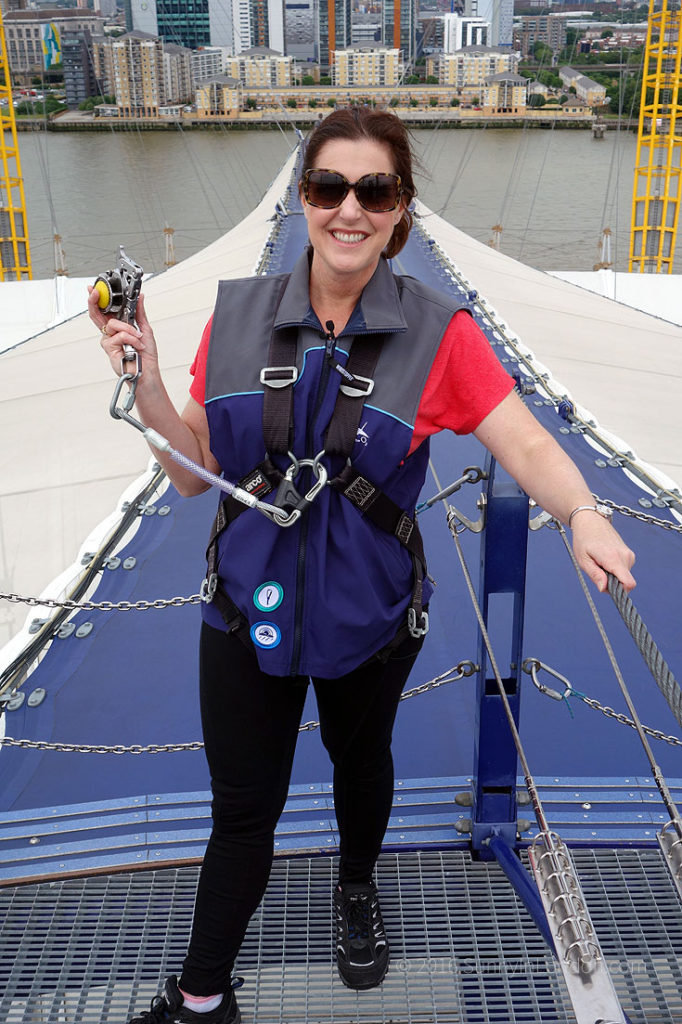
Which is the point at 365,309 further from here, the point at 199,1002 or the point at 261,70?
the point at 261,70

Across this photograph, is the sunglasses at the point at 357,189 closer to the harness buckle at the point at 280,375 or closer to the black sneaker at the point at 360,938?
the harness buckle at the point at 280,375

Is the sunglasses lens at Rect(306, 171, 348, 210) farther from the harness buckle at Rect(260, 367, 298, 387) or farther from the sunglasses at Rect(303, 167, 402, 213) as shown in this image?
the harness buckle at Rect(260, 367, 298, 387)

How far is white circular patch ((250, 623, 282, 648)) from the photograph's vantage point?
4.12 feet

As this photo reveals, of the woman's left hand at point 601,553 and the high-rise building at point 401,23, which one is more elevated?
the high-rise building at point 401,23

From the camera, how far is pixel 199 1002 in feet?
4.45

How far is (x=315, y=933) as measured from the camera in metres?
1.61

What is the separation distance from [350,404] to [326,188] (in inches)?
10.5

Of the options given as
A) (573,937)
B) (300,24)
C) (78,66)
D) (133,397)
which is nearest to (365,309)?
(133,397)

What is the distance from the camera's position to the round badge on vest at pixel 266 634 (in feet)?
4.12

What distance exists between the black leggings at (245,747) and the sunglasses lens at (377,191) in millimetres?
539

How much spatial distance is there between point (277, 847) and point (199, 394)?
824 mm

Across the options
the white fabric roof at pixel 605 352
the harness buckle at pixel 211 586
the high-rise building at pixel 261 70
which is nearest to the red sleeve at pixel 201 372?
the harness buckle at pixel 211 586

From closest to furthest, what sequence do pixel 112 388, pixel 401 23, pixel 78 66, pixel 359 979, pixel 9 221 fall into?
pixel 359 979 < pixel 112 388 < pixel 401 23 < pixel 78 66 < pixel 9 221

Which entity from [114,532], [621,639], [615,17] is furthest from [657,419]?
[615,17]
